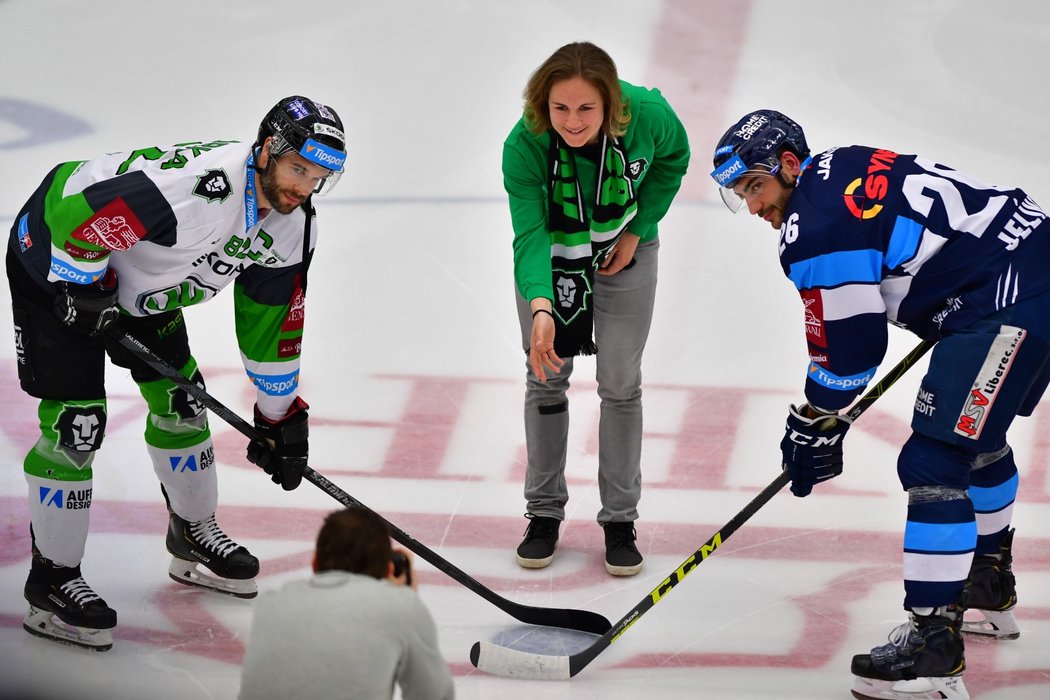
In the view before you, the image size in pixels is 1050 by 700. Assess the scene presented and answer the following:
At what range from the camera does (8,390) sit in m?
3.98

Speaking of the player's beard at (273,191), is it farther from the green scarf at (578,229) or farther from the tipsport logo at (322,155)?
the green scarf at (578,229)

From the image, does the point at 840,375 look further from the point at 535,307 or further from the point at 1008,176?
the point at 1008,176

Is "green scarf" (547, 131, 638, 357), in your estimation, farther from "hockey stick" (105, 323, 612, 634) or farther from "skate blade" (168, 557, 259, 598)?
"skate blade" (168, 557, 259, 598)

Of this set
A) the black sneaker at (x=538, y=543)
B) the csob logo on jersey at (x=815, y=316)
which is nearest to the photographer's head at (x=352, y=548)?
the csob logo on jersey at (x=815, y=316)

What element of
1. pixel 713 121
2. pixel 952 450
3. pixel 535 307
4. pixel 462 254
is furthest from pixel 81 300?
pixel 713 121

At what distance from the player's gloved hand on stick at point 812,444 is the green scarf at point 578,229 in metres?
0.55

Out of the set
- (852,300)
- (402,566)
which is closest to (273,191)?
(402,566)

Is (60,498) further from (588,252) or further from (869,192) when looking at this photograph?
(869,192)

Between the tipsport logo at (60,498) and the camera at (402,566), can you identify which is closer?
Result: the camera at (402,566)

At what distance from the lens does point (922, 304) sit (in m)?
2.65

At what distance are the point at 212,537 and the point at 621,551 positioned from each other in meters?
1.02

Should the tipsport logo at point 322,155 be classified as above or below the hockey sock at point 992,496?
above

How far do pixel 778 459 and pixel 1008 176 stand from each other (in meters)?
1.96

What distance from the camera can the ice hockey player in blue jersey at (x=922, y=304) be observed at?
2.57 metres
